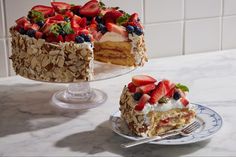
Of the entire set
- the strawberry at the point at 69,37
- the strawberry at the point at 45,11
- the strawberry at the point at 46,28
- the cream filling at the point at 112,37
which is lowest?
the cream filling at the point at 112,37

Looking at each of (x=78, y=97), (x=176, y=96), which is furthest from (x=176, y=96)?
(x=78, y=97)

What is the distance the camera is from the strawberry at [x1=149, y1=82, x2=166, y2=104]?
3.54ft

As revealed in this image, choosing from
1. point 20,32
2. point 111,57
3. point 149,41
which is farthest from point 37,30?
point 149,41

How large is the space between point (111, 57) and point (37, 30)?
0.23 m

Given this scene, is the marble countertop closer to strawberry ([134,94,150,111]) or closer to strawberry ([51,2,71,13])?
strawberry ([134,94,150,111])

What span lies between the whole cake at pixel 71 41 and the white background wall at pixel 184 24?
194mm

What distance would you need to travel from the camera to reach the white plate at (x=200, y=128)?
1.06 m

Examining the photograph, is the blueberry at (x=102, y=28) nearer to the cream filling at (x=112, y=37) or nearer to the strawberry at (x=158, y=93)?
the cream filling at (x=112, y=37)

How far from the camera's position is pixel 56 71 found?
46.6 inches

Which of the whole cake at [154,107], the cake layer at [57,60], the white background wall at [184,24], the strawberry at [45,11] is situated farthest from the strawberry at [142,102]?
the white background wall at [184,24]

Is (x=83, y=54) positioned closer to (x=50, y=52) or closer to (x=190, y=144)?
(x=50, y=52)

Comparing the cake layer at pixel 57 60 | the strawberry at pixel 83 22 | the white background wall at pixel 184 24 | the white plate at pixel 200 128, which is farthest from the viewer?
the white background wall at pixel 184 24

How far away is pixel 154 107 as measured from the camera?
1.08 metres

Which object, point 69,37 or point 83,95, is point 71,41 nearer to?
point 69,37
